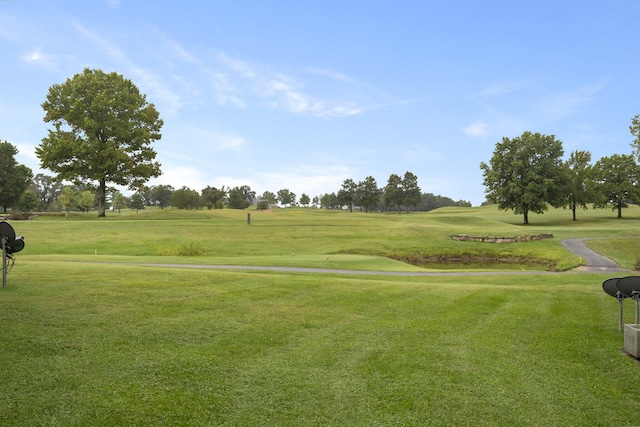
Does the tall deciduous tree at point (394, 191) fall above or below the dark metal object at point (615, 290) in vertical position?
above

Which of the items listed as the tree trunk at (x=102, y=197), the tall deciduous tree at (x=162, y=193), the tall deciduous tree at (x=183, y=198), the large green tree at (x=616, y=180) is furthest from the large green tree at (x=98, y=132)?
the tall deciduous tree at (x=162, y=193)

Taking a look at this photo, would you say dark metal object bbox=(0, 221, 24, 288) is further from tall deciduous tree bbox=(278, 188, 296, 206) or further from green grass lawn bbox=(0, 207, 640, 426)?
tall deciduous tree bbox=(278, 188, 296, 206)

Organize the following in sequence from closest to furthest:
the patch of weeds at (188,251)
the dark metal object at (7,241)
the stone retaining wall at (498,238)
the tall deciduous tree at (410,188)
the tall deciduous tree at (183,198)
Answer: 1. the dark metal object at (7,241)
2. the patch of weeds at (188,251)
3. the stone retaining wall at (498,238)
4. the tall deciduous tree at (183,198)
5. the tall deciduous tree at (410,188)

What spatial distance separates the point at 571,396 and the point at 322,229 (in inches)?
1441

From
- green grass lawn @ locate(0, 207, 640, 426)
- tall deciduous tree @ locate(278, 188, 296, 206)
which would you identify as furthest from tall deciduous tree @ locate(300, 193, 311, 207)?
green grass lawn @ locate(0, 207, 640, 426)

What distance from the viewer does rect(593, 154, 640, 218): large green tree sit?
219 feet

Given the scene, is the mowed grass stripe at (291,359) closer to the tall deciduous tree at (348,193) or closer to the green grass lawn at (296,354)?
the green grass lawn at (296,354)

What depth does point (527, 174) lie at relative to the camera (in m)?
61.3

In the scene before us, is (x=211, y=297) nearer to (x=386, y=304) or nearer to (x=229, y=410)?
(x=386, y=304)

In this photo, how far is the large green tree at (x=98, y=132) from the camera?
159ft

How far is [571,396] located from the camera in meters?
6.03

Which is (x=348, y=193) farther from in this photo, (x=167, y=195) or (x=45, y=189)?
(x=45, y=189)

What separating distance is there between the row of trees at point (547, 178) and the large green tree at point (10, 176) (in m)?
78.4

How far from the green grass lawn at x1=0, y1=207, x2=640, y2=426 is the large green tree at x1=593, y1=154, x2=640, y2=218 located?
6669cm
